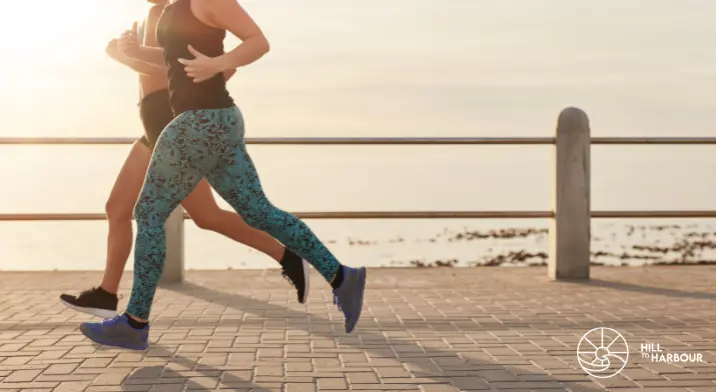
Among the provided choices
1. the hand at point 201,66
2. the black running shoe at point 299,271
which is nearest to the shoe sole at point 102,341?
the black running shoe at point 299,271

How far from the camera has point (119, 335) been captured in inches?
202

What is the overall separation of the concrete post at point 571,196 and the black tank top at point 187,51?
4.26 meters

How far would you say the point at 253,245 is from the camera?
5887mm

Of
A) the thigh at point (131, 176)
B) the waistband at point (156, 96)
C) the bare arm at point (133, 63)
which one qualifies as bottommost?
the thigh at point (131, 176)

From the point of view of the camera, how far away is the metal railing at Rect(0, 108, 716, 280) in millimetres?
8555

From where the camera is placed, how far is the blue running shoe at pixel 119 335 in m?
5.12

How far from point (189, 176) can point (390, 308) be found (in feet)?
8.05

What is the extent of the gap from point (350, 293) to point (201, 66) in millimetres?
1310

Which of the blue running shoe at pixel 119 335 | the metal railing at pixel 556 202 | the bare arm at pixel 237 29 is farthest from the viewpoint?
the metal railing at pixel 556 202

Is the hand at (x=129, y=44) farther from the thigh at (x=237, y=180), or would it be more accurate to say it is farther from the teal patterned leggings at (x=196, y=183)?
the thigh at (x=237, y=180)

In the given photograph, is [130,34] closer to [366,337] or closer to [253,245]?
[253,245]

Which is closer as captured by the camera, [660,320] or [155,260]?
[155,260]

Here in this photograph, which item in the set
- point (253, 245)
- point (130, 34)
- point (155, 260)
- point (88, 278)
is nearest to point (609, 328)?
point (253, 245)

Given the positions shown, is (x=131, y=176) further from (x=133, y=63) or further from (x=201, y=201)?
(x=133, y=63)
